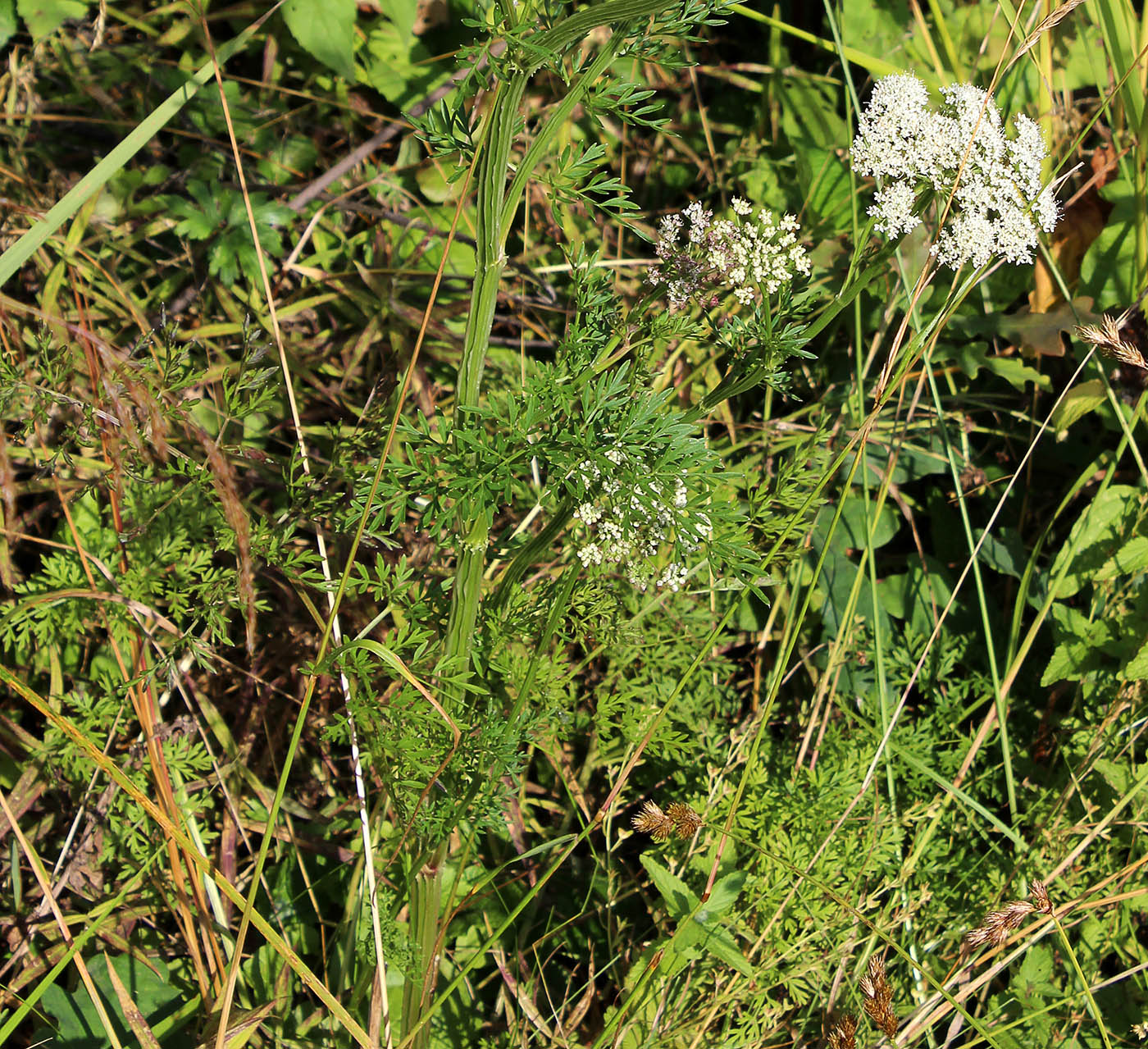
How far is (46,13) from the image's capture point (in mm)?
2557

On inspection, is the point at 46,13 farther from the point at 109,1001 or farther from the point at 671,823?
the point at 671,823

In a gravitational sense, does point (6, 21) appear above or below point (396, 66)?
above

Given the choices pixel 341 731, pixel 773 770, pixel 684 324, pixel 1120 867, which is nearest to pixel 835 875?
pixel 773 770

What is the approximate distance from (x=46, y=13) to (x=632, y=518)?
238 cm

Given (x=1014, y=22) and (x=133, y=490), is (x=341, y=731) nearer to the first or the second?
(x=133, y=490)

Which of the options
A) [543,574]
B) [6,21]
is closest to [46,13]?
[6,21]

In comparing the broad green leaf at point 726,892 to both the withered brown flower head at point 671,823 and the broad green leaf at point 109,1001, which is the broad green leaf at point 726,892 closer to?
the withered brown flower head at point 671,823

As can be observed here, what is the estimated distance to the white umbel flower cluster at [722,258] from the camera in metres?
1.42

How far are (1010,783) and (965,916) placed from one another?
33cm

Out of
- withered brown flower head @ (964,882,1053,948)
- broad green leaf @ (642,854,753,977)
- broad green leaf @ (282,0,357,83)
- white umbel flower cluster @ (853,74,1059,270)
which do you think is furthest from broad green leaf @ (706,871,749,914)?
broad green leaf @ (282,0,357,83)

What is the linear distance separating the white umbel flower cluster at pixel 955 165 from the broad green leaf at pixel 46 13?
2259 mm

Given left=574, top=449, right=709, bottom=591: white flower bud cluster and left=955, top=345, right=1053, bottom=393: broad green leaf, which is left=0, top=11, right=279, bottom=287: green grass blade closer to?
left=574, top=449, right=709, bottom=591: white flower bud cluster

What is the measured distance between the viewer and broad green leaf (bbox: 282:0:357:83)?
2592mm

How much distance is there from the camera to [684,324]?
154cm
